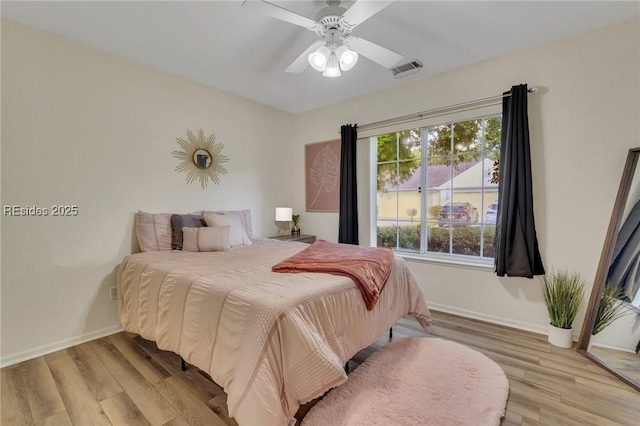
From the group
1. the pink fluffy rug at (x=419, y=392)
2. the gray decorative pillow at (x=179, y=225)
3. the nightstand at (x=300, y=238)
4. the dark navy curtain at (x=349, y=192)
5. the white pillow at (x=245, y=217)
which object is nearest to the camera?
the pink fluffy rug at (x=419, y=392)

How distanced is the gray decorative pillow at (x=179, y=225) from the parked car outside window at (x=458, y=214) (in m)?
2.64

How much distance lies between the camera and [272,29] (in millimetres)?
2162

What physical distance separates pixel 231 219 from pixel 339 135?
1.85m

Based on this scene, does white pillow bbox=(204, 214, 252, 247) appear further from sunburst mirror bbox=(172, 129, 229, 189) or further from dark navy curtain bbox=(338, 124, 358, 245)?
dark navy curtain bbox=(338, 124, 358, 245)

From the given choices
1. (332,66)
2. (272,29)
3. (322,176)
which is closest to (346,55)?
(332,66)

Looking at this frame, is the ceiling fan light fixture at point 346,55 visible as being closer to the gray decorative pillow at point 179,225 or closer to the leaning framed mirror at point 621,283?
the gray decorative pillow at point 179,225

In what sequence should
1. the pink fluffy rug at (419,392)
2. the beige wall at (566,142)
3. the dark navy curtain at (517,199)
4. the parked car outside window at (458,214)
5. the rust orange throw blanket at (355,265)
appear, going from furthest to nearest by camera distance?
the parked car outside window at (458,214) → the dark navy curtain at (517,199) → the beige wall at (566,142) → the rust orange throw blanket at (355,265) → the pink fluffy rug at (419,392)

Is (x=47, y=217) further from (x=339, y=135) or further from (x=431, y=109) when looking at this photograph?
(x=431, y=109)

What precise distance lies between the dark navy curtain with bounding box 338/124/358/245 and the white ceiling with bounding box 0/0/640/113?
844 mm

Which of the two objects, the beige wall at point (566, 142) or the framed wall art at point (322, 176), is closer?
the beige wall at point (566, 142)

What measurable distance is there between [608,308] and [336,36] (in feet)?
9.08

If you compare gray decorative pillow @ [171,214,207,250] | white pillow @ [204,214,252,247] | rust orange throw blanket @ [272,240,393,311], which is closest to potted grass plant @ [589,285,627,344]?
rust orange throw blanket @ [272,240,393,311]

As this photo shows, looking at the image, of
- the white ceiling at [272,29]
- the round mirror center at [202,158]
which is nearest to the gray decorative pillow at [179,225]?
the round mirror center at [202,158]

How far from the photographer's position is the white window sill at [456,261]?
2787 mm
